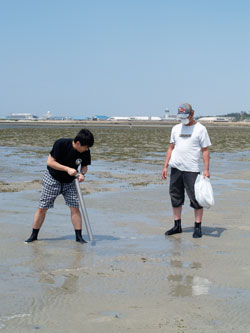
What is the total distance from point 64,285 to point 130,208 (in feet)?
14.1

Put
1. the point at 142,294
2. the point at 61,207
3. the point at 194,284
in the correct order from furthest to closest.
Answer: the point at 61,207 → the point at 194,284 → the point at 142,294

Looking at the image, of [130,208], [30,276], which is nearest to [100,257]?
[30,276]

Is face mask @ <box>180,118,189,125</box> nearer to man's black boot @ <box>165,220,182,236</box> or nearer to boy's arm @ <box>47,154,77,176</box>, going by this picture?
man's black boot @ <box>165,220,182,236</box>

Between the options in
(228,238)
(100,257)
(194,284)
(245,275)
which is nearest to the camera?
(194,284)

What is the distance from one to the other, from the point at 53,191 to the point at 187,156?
178cm

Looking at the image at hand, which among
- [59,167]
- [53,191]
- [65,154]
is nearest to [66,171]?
[59,167]

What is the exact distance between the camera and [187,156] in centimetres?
675

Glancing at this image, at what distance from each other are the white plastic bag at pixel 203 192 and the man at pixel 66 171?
4.75 ft

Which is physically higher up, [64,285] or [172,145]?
[172,145]

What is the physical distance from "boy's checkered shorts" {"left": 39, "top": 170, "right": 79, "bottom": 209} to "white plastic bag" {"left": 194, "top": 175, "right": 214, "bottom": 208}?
1.53 meters

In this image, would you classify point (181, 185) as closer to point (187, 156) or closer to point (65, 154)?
point (187, 156)

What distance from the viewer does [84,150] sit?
237 inches

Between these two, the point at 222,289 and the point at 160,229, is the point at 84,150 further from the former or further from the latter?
the point at 222,289

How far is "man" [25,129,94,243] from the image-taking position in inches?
234
